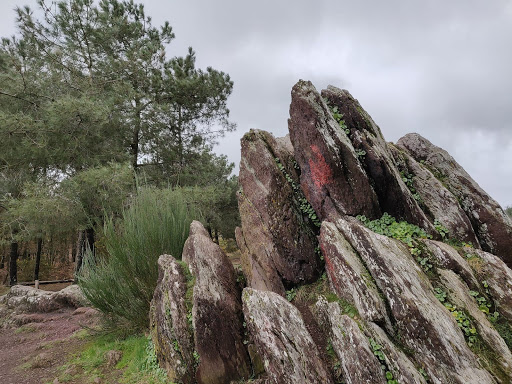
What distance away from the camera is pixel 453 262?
466 cm

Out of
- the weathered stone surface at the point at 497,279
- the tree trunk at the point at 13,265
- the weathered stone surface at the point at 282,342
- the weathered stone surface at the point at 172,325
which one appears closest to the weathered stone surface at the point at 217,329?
the weathered stone surface at the point at 172,325

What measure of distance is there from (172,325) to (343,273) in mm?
3153

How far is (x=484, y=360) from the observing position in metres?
3.67

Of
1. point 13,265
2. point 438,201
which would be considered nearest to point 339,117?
point 438,201

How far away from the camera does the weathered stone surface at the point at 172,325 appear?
16.7 ft

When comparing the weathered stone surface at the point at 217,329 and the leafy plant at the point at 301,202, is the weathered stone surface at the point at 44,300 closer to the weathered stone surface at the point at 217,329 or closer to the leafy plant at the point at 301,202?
→ the weathered stone surface at the point at 217,329

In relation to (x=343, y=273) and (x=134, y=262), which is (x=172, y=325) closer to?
(x=134, y=262)

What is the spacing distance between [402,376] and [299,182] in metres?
4.01

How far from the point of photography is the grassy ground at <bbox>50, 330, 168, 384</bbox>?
18.3 feet

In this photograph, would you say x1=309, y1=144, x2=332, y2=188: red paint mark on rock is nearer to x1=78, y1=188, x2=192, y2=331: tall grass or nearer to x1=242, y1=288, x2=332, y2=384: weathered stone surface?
x1=242, y1=288, x2=332, y2=384: weathered stone surface

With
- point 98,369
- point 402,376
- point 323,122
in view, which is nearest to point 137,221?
point 98,369

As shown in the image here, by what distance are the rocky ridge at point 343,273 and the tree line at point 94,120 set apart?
188 inches

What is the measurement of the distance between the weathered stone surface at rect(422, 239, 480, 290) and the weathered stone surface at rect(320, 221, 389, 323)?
1299 mm

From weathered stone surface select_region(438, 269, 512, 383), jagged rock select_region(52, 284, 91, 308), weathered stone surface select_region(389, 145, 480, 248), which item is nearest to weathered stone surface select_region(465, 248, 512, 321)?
weathered stone surface select_region(438, 269, 512, 383)
